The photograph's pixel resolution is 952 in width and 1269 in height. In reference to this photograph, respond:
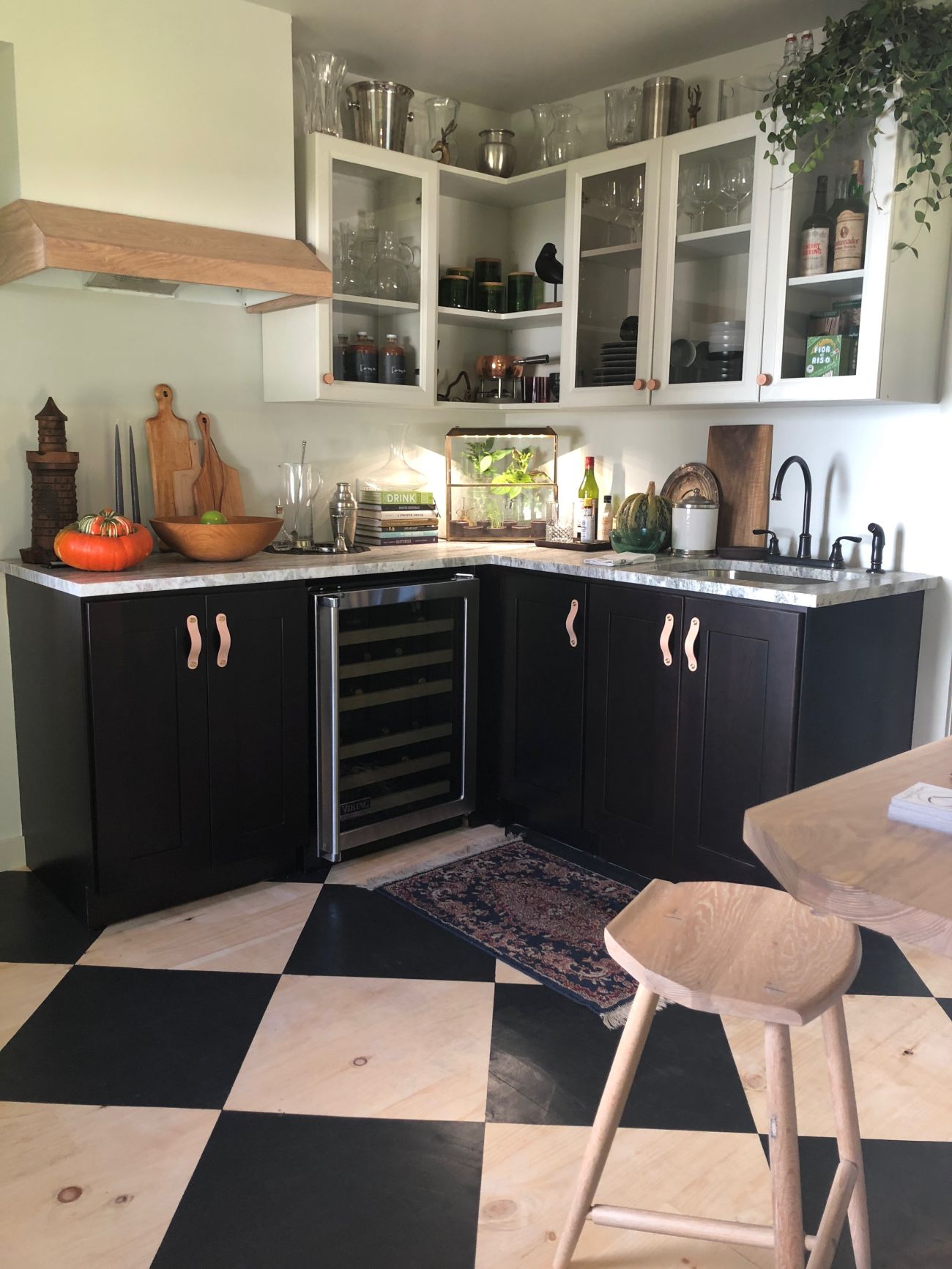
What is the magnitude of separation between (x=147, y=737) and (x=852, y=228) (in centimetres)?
224

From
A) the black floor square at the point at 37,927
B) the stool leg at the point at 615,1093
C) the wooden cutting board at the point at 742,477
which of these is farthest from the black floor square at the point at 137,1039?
the wooden cutting board at the point at 742,477

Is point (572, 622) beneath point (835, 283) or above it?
beneath

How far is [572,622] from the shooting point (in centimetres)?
311

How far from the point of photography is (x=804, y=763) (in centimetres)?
264

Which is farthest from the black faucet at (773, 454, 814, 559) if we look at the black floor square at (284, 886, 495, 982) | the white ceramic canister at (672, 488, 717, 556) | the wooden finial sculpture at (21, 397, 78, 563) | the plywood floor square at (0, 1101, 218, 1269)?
the plywood floor square at (0, 1101, 218, 1269)

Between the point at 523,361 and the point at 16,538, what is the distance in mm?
1870

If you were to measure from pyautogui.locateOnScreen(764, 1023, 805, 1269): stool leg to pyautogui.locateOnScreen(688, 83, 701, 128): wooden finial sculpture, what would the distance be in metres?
2.89

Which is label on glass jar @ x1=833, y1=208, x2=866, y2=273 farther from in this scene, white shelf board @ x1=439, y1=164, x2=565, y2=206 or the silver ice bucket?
the silver ice bucket

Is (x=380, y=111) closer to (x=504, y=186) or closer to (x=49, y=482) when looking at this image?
(x=504, y=186)

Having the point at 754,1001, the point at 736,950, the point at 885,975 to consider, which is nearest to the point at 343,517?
the point at 885,975

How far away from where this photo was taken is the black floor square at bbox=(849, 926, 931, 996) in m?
2.40

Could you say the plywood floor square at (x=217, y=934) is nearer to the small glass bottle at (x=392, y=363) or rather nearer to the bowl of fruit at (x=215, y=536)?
the bowl of fruit at (x=215, y=536)

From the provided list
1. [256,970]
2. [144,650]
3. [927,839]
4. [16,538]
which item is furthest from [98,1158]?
[16,538]

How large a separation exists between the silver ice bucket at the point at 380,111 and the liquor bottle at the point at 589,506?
1.22 m
